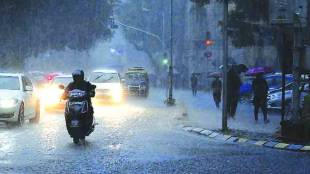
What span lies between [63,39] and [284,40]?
121 ft

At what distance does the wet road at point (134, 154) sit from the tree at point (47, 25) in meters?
27.7

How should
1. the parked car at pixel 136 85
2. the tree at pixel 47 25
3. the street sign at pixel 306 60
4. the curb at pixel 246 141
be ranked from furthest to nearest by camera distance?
1. the parked car at pixel 136 85
2. the tree at pixel 47 25
3. the street sign at pixel 306 60
4. the curb at pixel 246 141

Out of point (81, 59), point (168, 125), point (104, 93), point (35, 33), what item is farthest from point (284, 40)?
point (81, 59)

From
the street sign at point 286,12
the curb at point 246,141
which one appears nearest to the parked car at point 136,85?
the curb at point 246,141

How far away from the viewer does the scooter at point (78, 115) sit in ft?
46.2

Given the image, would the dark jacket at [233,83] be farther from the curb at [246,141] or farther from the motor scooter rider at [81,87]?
the motor scooter rider at [81,87]

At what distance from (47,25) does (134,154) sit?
38450 millimetres

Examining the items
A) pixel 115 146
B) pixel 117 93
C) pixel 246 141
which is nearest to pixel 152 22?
pixel 117 93

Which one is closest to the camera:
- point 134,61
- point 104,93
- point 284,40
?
point 284,40

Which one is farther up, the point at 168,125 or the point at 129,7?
Result: the point at 129,7

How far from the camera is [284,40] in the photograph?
16.4 metres

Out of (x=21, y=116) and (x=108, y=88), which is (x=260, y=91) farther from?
(x=108, y=88)

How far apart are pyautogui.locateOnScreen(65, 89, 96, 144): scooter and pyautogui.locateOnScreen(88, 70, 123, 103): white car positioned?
18.2 metres

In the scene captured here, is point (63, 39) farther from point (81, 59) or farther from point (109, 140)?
point (81, 59)
